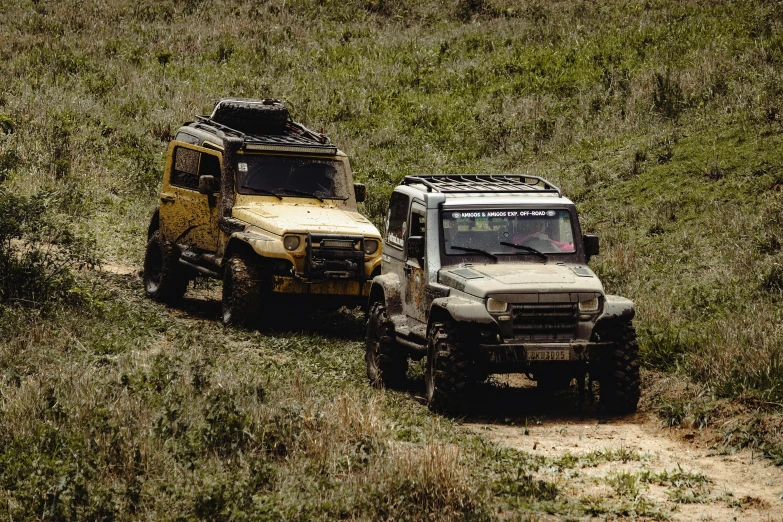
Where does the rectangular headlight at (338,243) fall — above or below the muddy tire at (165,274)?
above

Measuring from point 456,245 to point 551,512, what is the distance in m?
3.57

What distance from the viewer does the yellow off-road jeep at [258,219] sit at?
12.5 metres

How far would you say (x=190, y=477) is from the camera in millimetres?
6781

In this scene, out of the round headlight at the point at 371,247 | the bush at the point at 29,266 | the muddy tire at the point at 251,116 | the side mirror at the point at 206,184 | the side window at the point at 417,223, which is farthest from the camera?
the muddy tire at the point at 251,116

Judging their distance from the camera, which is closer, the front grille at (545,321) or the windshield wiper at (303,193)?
the front grille at (545,321)

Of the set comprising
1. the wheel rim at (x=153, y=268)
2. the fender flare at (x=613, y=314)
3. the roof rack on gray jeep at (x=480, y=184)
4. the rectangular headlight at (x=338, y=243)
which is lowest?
the wheel rim at (x=153, y=268)

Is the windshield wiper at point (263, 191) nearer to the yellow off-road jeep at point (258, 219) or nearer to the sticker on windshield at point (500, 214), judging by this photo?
the yellow off-road jeep at point (258, 219)

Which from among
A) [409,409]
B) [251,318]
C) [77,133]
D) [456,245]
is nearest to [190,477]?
[409,409]

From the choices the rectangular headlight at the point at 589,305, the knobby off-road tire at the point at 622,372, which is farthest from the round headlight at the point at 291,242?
the knobby off-road tire at the point at 622,372

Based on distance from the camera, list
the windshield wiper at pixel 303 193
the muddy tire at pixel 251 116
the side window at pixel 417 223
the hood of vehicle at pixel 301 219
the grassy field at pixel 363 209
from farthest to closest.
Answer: the muddy tire at pixel 251 116 → the windshield wiper at pixel 303 193 → the hood of vehicle at pixel 301 219 → the side window at pixel 417 223 → the grassy field at pixel 363 209

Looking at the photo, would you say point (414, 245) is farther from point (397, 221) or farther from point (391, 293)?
point (397, 221)

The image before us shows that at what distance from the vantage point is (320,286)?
12.6 meters

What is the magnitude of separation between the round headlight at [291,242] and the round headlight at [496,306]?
410 centimetres

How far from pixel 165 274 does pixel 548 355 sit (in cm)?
702
